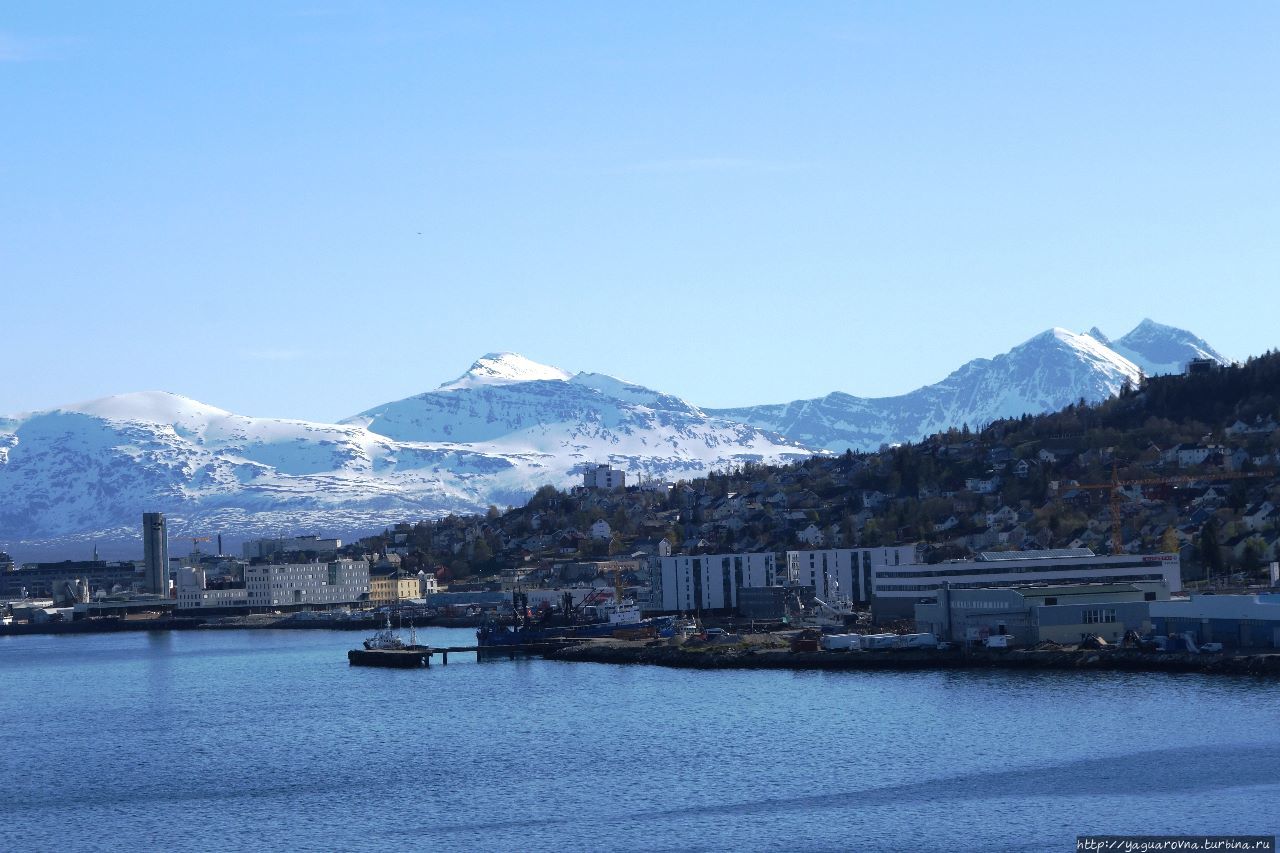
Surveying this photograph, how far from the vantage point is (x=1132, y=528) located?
98.4m

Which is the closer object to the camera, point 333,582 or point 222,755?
point 222,755

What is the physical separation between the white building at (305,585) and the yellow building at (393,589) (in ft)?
2.11

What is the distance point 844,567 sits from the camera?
89.9 metres

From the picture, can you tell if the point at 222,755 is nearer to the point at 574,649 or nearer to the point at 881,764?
the point at 881,764

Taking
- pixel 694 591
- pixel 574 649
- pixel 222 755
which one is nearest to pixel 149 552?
pixel 694 591

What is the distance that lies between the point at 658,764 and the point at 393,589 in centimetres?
8815

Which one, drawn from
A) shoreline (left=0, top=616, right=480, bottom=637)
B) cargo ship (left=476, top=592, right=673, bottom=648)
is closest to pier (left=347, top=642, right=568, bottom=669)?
cargo ship (left=476, top=592, right=673, bottom=648)

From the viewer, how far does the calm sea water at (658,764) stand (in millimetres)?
35094

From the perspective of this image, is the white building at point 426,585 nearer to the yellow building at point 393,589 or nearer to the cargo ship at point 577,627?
the yellow building at point 393,589

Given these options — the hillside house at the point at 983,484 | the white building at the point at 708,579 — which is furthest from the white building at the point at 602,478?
the white building at the point at 708,579

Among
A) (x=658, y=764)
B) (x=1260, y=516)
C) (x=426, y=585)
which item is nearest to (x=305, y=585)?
(x=426, y=585)

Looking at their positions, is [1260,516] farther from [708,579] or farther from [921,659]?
[921,659]

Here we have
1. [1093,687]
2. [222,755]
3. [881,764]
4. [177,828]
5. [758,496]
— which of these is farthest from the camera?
[758,496]

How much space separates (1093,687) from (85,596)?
3806 inches
